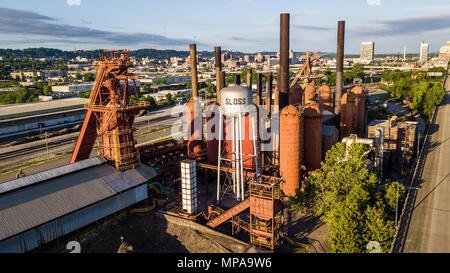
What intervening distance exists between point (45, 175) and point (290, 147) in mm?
26576

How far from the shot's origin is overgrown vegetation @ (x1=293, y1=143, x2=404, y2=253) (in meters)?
25.3

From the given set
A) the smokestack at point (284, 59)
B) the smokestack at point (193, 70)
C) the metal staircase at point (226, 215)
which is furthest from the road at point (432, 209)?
the smokestack at point (193, 70)

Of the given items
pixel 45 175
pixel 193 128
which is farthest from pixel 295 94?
pixel 45 175

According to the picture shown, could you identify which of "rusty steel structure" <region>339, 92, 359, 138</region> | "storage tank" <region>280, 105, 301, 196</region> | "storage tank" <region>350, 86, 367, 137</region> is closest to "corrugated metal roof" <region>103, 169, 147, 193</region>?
"storage tank" <region>280, 105, 301, 196</region>

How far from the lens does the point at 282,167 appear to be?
4028 cm

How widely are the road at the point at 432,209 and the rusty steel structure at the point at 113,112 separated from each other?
2837 centimetres

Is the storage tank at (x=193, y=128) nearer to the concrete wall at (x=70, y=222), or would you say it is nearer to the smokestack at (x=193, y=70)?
the smokestack at (x=193, y=70)

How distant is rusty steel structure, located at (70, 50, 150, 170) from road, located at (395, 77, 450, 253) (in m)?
28.4

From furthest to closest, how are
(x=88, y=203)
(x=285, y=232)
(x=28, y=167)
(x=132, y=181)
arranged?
(x=28, y=167) → (x=132, y=181) → (x=285, y=232) → (x=88, y=203)

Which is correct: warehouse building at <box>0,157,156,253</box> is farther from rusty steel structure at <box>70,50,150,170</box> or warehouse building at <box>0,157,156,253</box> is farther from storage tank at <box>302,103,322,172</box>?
storage tank at <box>302,103,322,172</box>

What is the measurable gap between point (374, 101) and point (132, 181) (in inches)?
4088

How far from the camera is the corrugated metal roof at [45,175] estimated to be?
1084 inches

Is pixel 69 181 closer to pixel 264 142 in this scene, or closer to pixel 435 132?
pixel 264 142
